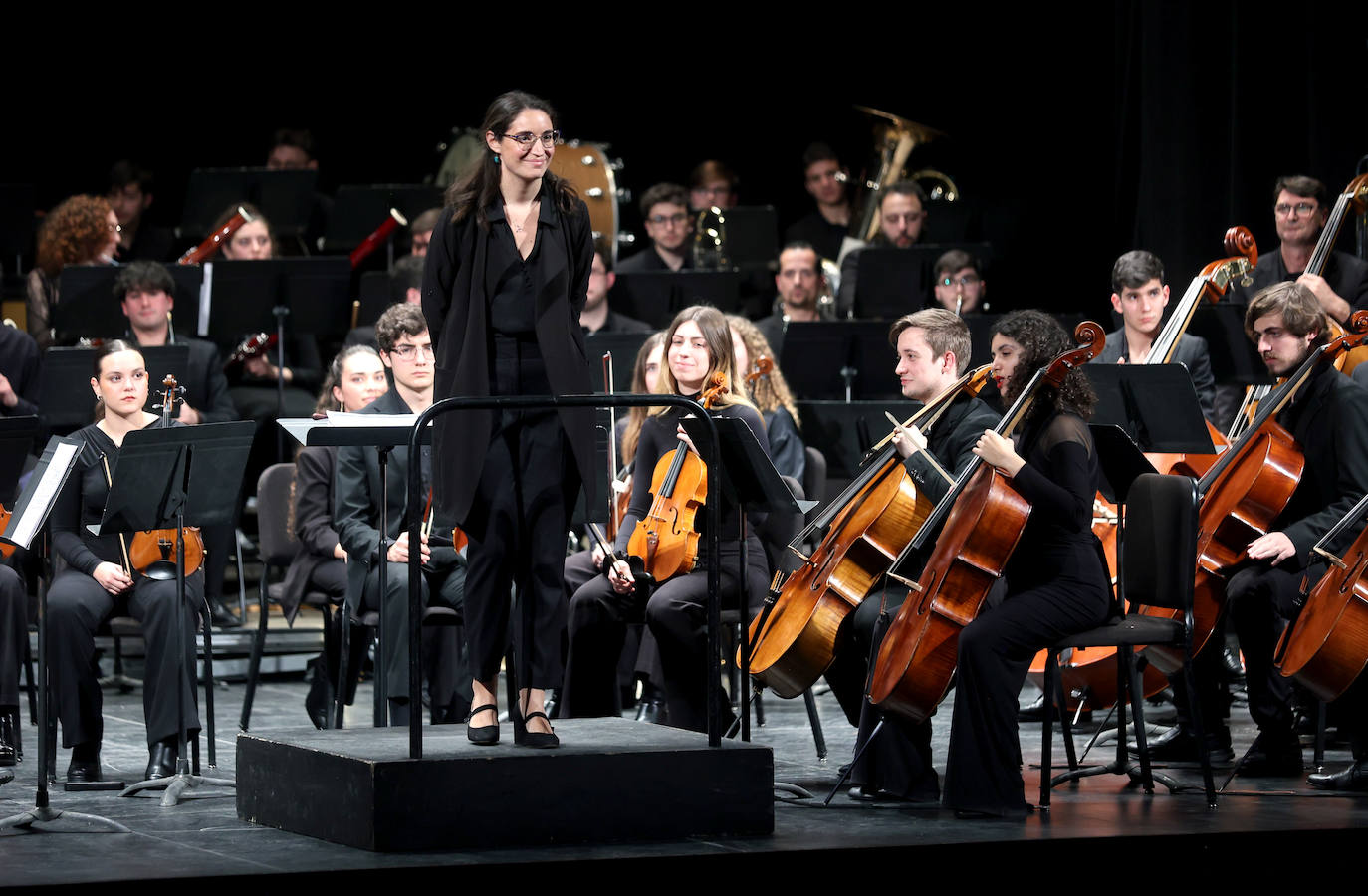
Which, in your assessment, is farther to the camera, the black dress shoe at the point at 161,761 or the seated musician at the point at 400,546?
the seated musician at the point at 400,546

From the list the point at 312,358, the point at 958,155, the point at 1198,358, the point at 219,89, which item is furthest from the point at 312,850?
the point at 219,89

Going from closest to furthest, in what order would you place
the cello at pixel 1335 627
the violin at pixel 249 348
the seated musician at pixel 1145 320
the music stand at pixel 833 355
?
the cello at pixel 1335 627 → the seated musician at pixel 1145 320 → the music stand at pixel 833 355 → the violin at pixel 249 348

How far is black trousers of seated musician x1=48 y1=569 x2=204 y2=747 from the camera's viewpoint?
16.8ft

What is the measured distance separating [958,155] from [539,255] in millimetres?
6157

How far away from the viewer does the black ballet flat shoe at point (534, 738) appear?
409 centimetres

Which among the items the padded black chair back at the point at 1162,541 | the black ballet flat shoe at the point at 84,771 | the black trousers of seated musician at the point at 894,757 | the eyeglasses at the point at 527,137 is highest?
the eyeglasses at the point at 527,137

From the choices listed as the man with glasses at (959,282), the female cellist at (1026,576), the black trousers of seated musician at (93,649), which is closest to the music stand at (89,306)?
the black trousers of seated musician at (93,649)

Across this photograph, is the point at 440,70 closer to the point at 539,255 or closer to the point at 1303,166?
the point at 1303,166

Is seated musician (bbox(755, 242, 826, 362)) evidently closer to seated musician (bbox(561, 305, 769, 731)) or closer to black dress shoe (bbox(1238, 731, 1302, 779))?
seated musician (bbox(561, 305, 769, 731))

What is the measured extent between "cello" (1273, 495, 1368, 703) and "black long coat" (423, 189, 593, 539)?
2027 mm

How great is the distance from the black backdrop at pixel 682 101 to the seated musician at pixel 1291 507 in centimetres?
327

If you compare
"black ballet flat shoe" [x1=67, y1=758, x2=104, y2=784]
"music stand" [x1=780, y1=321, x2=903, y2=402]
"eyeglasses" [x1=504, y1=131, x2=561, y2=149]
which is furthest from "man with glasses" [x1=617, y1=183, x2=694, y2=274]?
"eyeglasses" [x1=504, y1=131, x2=561, y2=149]

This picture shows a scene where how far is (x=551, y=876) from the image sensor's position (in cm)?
379

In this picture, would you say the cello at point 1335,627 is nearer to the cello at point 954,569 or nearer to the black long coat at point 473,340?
the cello at point 954,569
